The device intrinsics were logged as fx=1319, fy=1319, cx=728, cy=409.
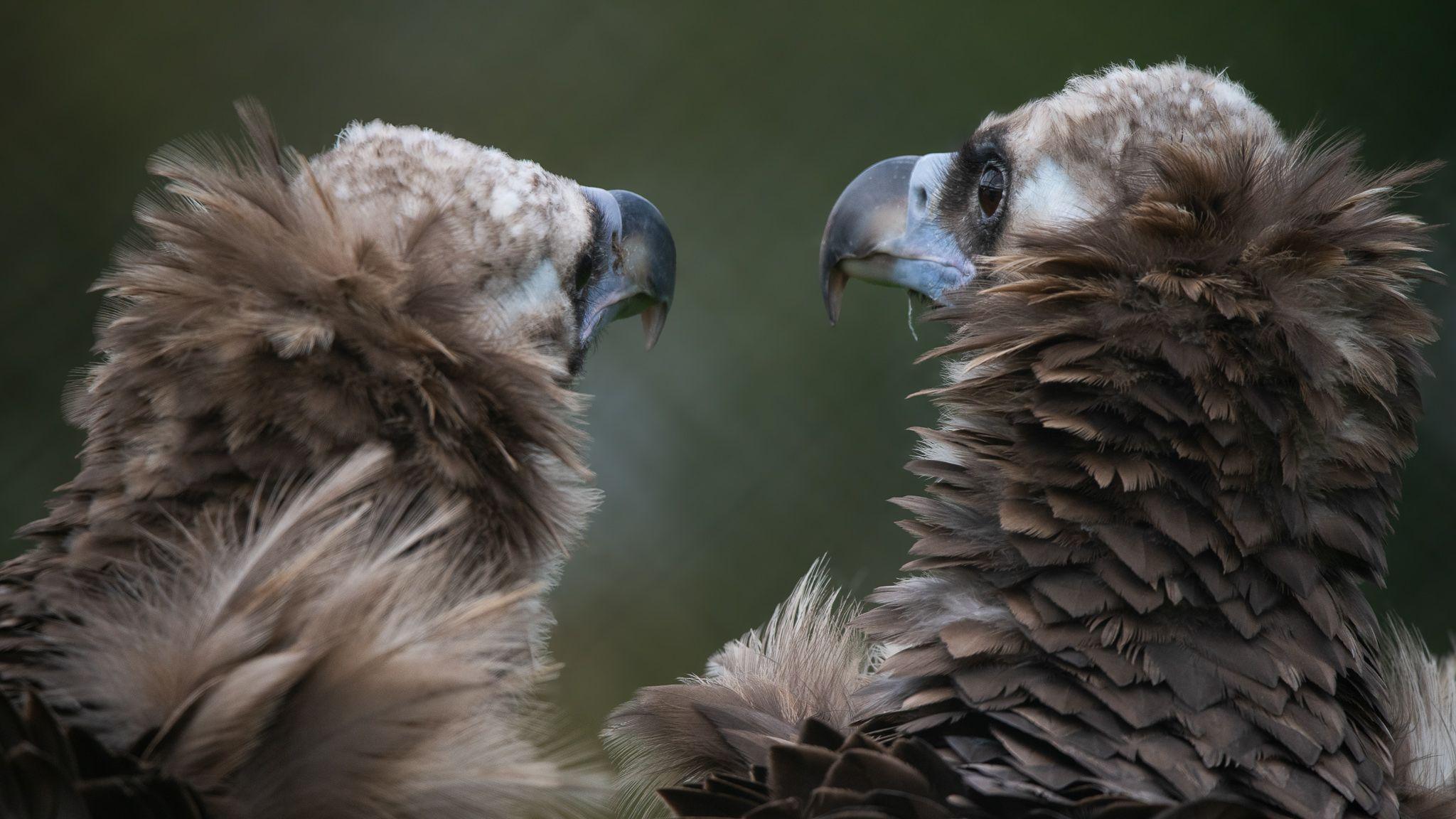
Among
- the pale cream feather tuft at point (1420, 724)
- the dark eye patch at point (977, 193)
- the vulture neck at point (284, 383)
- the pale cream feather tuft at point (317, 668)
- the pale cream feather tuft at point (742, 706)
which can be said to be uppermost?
the dark eye patch at point (977, 193)

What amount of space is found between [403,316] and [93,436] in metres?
0.44

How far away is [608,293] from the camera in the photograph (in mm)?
2168

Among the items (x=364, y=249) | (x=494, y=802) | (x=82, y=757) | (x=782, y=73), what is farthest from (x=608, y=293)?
(x=782, y=73)

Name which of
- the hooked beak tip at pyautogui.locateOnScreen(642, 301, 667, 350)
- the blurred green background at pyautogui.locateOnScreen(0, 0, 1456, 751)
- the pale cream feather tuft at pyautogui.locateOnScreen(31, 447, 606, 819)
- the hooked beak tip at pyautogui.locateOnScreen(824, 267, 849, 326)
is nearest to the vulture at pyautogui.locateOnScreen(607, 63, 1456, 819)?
the pale cream feather tuft at pyautogui.locateOnScreen(31, 447, 606, 819)

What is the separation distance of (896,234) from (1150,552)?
2.92ft

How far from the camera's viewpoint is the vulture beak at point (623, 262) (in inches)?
84.1

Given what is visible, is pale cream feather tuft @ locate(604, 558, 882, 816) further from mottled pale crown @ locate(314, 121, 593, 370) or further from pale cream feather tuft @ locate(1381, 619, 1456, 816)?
pale cream feather tuft @ locate(1381, 619, 1456, 816)

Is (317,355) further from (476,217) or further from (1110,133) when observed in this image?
(1110,133)

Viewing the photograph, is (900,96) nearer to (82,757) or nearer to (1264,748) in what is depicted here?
(1264,748)

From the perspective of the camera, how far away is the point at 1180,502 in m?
1.60

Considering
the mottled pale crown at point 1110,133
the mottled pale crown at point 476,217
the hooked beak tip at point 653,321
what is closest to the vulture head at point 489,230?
the mottled pale crown at point 476,217

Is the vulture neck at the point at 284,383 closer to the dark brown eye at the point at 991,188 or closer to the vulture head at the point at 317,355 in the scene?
the vulture head at the point at 317,355

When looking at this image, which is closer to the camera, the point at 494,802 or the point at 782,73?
the point at 494,802

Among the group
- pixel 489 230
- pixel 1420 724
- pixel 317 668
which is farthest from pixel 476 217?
pixel 1420 724
